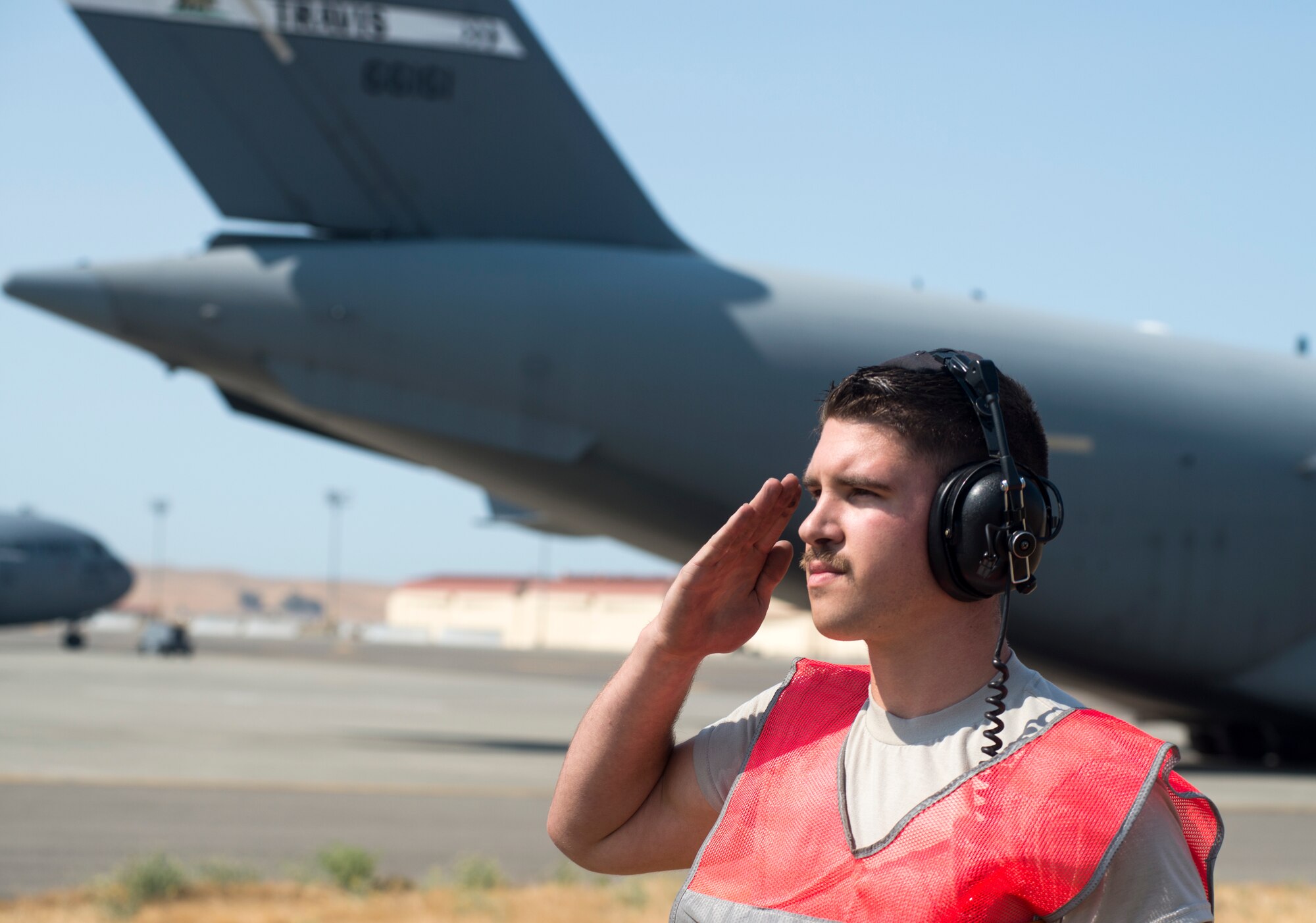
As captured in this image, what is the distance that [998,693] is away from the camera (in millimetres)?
2088

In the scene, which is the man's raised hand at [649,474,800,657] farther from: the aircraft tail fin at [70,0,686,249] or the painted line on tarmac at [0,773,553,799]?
the aircraft tail fin at [70,0,686,249]

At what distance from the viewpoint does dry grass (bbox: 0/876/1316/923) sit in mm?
6367

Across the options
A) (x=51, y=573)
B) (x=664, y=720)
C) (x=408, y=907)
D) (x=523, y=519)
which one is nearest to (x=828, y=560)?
(x=664, y=720)

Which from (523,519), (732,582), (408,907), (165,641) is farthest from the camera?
(165,641)

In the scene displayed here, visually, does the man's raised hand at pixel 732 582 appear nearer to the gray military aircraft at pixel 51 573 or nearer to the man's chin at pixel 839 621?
A: the man's chin at pixel 839 621

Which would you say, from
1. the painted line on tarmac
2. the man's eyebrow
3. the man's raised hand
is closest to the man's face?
the man's eyebrow

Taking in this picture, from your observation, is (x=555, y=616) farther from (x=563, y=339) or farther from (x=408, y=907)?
(x=408, y=907)

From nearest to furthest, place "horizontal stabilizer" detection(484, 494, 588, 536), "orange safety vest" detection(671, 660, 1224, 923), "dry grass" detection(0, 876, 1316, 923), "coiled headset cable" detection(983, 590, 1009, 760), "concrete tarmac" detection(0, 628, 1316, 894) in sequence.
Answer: "orange safety vest" detection(671, 660, 1224, 923), "coiled headset cable" detection(983, 590, 1009, 760), "dry grass" detection(0, 876, 1316, 923), "concrete tarmac" detection(0, 628, 1316, 894), "horizontal stabilizer" detection(484, 494, 588, 536)

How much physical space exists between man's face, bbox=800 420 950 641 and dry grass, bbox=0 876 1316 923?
4875 mm

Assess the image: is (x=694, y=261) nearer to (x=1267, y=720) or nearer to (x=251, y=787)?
(x=251, y=787)

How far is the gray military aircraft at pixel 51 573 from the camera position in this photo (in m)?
39.1

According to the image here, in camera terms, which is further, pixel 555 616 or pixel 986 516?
pixel 555 616

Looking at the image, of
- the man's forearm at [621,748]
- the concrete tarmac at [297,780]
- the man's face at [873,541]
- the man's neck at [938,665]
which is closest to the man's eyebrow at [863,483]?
the man's face at [873,541]

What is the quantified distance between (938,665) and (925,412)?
420 millimetres
